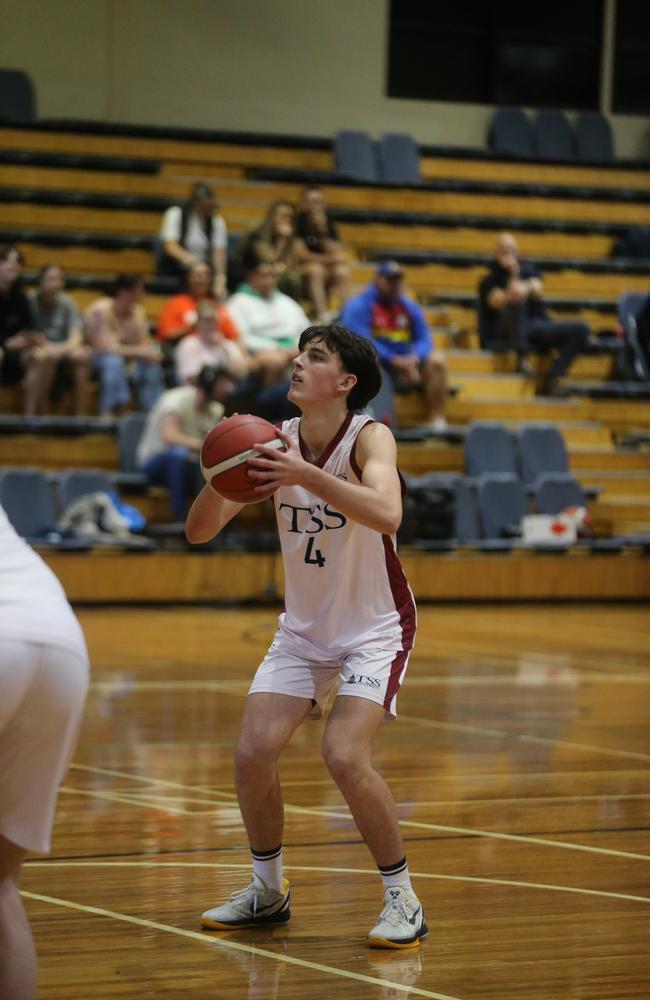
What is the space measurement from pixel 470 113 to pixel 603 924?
1424cm

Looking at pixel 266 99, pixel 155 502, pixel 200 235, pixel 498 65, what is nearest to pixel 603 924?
pixel 155 502

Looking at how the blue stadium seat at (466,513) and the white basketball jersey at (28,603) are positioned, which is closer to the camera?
the white basketball jersey at (28,603)

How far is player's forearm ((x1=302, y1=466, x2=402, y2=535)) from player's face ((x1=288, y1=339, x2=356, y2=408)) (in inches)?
11.9

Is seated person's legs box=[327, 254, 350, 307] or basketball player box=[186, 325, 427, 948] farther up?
basketball player box=[186, 325, 427, 948]

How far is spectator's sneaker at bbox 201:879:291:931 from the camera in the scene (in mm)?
3369

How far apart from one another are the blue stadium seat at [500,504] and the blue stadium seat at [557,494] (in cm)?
18

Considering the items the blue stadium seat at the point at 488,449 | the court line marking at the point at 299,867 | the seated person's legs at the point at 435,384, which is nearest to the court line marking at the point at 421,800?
the court line marking at the point at 299,867

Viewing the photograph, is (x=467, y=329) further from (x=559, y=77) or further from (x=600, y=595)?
(x=559, y=77)

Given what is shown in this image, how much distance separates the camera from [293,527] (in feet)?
11.3

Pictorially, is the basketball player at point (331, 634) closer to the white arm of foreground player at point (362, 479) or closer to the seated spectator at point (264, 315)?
→ the white arm of foreground player at point (362, 479)

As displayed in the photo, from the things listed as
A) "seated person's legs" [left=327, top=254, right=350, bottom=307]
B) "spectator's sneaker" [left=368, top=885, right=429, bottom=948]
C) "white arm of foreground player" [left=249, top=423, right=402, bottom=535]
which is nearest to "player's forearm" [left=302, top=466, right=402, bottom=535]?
"white arm of foreground player" [left=249, top=423, right=402, bottom=535]

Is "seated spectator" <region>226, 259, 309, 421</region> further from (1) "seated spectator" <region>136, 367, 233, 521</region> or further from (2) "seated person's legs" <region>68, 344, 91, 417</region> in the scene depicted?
(2) "seated person's legs" <region>68, 344, 91, 417</region>

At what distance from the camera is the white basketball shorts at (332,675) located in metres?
3.35

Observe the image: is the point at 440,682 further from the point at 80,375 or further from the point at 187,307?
the point at 187,307
